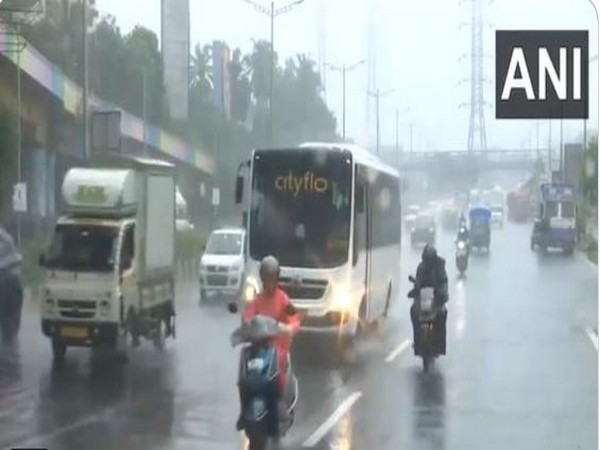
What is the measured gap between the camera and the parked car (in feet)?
27.3

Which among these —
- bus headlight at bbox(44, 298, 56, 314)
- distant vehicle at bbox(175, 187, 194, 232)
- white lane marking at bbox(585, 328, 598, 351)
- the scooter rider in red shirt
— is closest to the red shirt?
the scooter rider in red shirt

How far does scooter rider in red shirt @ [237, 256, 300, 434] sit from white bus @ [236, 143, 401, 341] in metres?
0.29

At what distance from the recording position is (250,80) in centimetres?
822

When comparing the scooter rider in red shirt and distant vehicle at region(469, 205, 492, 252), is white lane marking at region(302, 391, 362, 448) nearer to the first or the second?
the scooter rider in red shirt

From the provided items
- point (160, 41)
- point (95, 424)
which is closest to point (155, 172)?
point (160, 41)

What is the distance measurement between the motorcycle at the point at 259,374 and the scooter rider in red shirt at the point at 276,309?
0.03m

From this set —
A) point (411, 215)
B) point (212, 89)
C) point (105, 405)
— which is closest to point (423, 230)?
point (411, 215)

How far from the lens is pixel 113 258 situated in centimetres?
988

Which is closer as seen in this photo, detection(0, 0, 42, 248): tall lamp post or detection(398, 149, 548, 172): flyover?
detection(398, 149, 548, 172): flyover

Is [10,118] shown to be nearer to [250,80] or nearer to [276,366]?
[250,80]

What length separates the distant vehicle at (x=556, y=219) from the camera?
7966mm

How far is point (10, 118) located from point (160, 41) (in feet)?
3.05

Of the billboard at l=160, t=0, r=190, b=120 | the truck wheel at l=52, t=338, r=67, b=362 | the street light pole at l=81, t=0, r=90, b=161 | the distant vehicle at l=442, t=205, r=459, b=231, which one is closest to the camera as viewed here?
the billboard at l=160, t=0, r=190, b=120

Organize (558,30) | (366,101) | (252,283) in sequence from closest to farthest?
(558,30) → (252,283) → (366,101)
